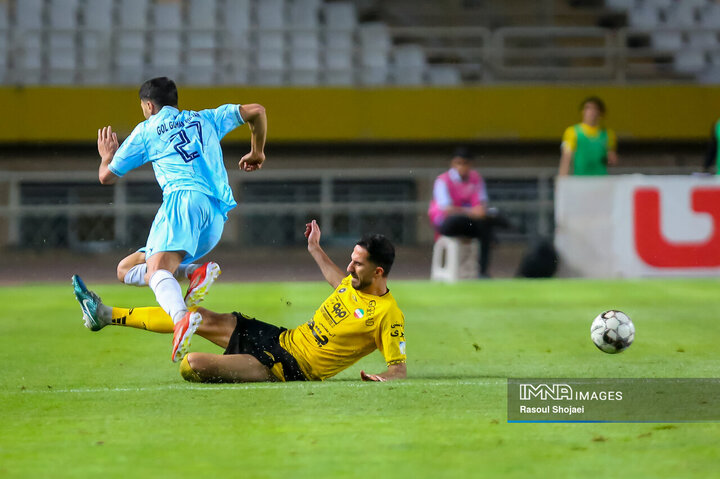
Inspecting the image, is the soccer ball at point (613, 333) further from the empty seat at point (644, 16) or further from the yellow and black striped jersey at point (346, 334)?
the empty seat at point (644, 16)

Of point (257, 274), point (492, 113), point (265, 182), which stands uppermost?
point (492, 113)

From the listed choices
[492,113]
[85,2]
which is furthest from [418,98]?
[85,2]

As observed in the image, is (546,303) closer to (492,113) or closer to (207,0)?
(492,113)

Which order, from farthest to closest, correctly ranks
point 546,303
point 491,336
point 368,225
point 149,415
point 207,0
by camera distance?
point 207,0 < point 368,225 < point 546,303 < point 491,336 < point 149,415

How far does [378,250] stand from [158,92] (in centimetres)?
179

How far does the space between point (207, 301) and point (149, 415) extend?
669cm

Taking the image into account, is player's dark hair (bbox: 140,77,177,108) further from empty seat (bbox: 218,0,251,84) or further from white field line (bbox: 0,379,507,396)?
empty seat (bbox: 218,0,251,84)

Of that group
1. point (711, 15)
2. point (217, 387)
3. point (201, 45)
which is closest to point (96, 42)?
point (201, 45)

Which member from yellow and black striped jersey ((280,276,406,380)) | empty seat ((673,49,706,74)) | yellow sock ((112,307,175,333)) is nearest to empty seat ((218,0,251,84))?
empty seat ((673,49,706,74))

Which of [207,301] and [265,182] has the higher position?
[265,182]

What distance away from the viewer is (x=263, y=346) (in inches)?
252

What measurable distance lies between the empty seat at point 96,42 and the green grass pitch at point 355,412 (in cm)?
1162

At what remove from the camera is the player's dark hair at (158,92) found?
682cm

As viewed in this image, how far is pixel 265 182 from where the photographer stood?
20312mm
